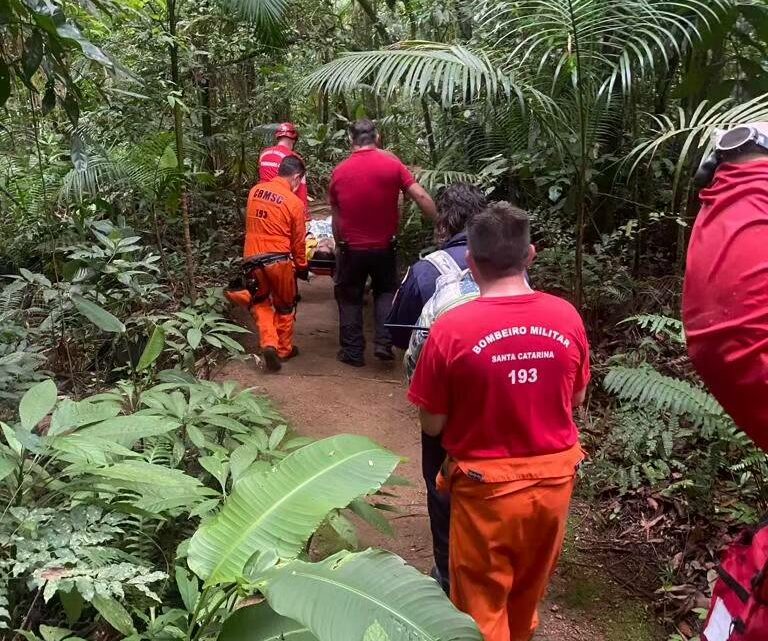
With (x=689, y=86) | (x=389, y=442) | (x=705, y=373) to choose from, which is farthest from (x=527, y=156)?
(x=705, y=373)

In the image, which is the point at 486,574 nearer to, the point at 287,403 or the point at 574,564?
the point at 574,564

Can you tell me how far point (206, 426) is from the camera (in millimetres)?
3352

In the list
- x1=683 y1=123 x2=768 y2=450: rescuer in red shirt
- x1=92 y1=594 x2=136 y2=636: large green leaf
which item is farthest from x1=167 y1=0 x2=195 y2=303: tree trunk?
x1=683 y1=123 x2=768 y2=450: rescuer in red shirt

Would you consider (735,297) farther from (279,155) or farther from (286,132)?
(286,132)

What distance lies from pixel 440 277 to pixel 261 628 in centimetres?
167

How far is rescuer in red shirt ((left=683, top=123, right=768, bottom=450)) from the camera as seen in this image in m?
1.17

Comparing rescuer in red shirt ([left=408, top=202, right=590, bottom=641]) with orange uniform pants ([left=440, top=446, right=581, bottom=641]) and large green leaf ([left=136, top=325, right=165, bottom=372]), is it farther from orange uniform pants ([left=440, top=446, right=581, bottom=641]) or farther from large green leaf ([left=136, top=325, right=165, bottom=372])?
large green leaf ([left=136, top=325, right=165, bottom=372])

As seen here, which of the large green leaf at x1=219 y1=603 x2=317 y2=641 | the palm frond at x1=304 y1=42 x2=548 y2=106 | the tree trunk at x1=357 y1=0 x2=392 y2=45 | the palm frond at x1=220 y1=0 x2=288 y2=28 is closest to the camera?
the large green leaf at x1=219 y1=603 x2=317 y2=641

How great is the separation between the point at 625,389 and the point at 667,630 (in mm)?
1108

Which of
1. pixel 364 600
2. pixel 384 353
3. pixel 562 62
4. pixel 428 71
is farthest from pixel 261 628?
pixel 384 353

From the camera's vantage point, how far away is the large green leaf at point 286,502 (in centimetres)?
194

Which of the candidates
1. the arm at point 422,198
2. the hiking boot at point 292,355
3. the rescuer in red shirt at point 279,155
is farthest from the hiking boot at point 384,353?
the rescuer in red shirt at point 279,155

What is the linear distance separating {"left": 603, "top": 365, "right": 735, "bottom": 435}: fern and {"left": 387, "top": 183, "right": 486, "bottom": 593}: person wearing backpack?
111 cm

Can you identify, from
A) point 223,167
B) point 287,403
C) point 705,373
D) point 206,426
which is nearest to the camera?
point 705,373
